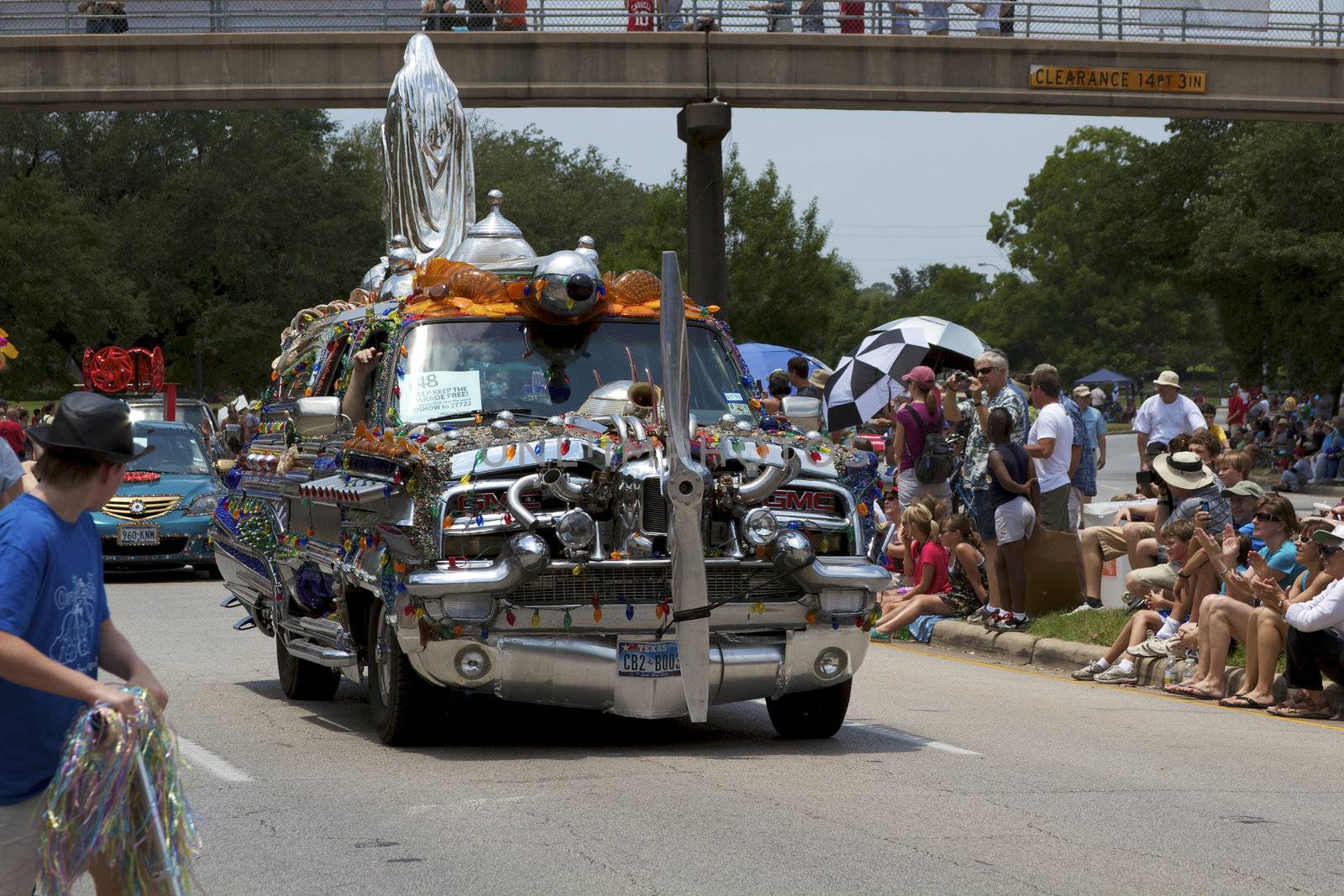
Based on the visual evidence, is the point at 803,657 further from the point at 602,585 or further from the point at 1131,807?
the point at 1131,807

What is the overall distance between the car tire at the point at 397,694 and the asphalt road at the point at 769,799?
0.35 ft

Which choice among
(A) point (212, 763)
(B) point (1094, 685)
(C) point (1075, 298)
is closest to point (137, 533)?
(B) point (1094, 685)

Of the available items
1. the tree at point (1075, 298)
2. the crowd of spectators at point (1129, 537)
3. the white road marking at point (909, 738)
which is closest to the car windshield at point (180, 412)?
the crowd of spectators at point (1129, 537)

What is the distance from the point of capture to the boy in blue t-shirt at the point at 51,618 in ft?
14.4

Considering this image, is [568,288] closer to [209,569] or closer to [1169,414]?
[1169,414]

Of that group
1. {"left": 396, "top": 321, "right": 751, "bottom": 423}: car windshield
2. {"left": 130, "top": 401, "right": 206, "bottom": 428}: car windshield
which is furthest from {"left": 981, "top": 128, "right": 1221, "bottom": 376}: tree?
{"left": 396, "top": 321, "right": 751, "bottom": 423}: car windshield

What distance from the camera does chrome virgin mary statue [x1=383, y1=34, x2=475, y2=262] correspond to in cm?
1680

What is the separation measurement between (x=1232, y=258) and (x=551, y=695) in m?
37.6

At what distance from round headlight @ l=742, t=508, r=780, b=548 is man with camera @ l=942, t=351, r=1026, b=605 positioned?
224 inches

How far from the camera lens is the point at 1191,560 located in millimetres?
12164

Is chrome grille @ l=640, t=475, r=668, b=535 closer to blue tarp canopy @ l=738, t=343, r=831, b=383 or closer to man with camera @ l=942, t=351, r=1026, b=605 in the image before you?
man with camera @ l=942, t=351, r=1026, b=605

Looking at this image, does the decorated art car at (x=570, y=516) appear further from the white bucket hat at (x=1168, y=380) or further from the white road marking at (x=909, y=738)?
the white bucket hat at (x=1168, y=380)

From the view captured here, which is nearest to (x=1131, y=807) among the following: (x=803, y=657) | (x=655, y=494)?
(x=803, y=657)

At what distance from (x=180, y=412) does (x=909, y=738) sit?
22624mm
